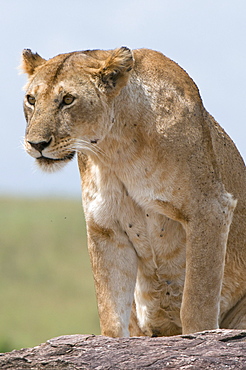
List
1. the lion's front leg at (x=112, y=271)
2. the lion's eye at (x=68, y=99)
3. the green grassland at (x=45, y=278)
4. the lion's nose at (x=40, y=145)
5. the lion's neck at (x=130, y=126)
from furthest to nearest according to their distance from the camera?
the green grassland at (x=45, y=278) < the lion's front leg at (x=112, y=271) < the lion's neck at (x=130, y=126) < the lion's eye at (x=68, y=99) < the lion's nose at (x=40, y=145)

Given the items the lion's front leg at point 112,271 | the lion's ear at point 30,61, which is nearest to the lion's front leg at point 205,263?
the lion's front leg at point 112,271

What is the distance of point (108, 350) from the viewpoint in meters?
5.67

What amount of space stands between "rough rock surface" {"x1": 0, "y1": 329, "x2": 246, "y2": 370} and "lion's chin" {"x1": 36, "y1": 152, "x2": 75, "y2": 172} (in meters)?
1.26

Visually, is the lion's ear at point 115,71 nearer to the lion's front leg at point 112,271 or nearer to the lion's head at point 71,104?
the lion's head at point 71,104

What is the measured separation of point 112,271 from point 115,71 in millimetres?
1540

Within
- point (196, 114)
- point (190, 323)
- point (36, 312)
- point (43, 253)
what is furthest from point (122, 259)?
point (43, 253)

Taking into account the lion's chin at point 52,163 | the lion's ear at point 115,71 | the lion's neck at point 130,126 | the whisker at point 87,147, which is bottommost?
the lion's chin at point 52,163

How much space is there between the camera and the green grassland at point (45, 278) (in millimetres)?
30797

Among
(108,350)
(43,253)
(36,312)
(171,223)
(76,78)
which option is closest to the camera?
(108,350)

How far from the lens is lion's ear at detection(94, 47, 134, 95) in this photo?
21.7 feet

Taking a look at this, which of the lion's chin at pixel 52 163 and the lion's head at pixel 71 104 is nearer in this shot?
the lion's head at pixel 71 104

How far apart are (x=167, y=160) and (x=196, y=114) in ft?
1.49

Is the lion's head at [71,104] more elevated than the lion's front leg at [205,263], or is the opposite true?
the lion's head at [71,104]

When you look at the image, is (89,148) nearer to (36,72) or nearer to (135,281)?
(36,72)
